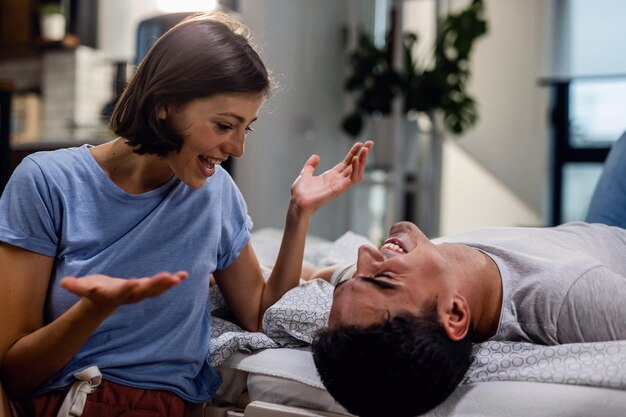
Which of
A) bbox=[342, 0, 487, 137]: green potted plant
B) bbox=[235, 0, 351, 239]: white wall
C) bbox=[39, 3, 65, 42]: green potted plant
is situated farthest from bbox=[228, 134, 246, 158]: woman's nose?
bbox=[39, 3, 65, 42]: green potted plant

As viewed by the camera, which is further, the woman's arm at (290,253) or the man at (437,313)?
the woman's arm at (290,253)

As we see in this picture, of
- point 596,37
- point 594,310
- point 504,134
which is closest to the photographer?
point 594,310

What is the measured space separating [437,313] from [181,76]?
0.57 meters

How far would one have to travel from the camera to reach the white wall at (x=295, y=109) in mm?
3760

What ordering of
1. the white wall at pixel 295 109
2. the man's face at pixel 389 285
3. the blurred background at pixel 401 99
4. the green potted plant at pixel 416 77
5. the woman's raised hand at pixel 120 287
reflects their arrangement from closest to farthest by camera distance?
1. the woman's raised hand at pixel 120 287
2. the man's face at pixel 389 285
3. the white wall at pixel 295 109
4. the blurred background at pixel 401 99
5. the green potted plant at pixel 416 77

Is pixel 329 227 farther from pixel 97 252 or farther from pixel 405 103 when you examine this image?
pixel 97 252

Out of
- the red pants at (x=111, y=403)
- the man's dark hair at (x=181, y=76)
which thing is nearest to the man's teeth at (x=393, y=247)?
the man's dark hair at (x=181, y=76)

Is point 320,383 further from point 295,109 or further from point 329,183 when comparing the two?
point 295,109

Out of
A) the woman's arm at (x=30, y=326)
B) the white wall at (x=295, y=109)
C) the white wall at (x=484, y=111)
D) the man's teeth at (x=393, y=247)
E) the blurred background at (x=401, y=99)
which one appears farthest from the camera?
the white wall at (x=484, y=111)

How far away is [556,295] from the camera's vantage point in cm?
115

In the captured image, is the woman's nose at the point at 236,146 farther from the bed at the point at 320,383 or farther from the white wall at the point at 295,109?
the white wall at the point at 295,109

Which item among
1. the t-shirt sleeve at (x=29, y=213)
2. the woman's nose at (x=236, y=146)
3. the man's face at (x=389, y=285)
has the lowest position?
the man's face at (x=389, y=285)

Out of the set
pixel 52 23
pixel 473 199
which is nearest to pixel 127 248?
pixel 52 23

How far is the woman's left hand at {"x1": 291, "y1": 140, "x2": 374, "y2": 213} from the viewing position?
4.45 ft
